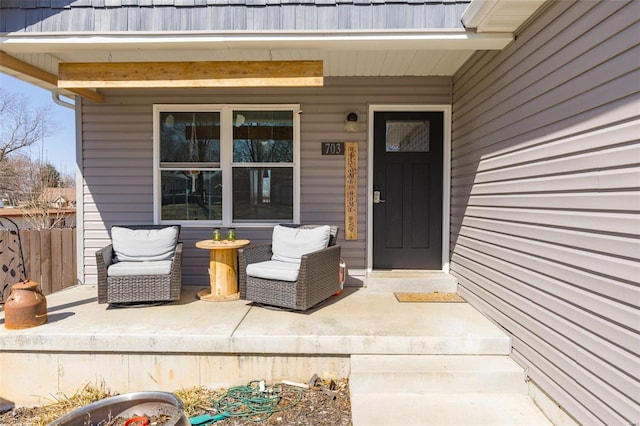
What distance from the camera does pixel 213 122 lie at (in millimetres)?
4551

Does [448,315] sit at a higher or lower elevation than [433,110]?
lower

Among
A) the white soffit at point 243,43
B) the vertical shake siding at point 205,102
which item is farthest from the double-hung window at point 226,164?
the white soffit at point 243,43

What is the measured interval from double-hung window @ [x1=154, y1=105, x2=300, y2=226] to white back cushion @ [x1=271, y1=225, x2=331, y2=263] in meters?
0.61

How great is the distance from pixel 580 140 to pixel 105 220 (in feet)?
16.2

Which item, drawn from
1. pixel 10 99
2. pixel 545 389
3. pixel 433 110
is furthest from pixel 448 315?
pixel 10 99

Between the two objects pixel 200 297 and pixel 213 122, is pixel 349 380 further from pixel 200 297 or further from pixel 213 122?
pixel 213 122

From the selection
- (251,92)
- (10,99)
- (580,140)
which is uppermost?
(10,99)

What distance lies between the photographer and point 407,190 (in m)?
4.46

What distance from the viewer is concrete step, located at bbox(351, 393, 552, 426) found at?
2.24 meters

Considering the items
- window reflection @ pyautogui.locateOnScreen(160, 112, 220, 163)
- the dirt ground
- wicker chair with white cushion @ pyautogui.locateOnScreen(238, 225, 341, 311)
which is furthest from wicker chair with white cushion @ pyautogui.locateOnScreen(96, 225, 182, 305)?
window reflection @ pyautogui.locateOnScreen(160, 112, 220, 163)

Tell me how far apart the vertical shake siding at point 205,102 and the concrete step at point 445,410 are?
2065mm

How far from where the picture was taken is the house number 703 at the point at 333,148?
4449 mm

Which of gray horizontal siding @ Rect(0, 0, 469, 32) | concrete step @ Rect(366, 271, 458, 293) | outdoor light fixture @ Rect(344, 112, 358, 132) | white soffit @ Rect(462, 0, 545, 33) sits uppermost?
gray horizontal siding @ Rect(0, 0, 469, 32)

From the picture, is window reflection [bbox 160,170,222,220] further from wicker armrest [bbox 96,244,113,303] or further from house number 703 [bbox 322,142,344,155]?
house number 703 [bbox 322,142,344,155]
